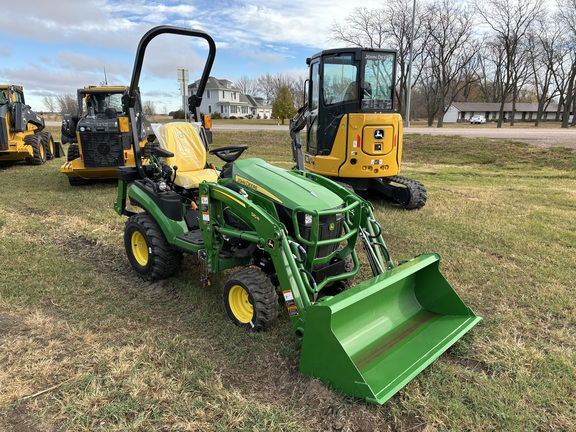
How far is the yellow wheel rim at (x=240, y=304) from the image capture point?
3287mm

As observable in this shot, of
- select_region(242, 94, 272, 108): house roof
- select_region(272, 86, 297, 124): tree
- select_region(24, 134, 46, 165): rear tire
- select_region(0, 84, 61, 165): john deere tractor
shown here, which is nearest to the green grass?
select_region(0, 84, 61, 165): john deere tractor

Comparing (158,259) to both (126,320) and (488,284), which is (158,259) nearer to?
(126,320)

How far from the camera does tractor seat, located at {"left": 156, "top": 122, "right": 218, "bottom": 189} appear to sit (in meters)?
4.53

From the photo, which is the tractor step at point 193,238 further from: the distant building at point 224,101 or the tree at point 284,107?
the distant building at point 224,101

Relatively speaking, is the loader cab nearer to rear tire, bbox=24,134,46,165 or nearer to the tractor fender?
the tractor fender

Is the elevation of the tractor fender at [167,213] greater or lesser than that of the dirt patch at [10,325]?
greater

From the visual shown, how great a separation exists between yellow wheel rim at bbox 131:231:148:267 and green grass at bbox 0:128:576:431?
0.24m

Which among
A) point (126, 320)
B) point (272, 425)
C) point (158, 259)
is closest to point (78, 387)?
point (126, 320)

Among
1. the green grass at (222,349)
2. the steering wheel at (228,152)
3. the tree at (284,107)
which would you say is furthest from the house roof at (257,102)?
the steering wheel at (228,152)

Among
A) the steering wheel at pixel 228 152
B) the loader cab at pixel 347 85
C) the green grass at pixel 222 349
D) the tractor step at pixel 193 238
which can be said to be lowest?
the green grass at pixel 222 349

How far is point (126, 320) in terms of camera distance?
3.53 meters

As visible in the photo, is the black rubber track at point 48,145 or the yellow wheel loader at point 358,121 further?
the black rubber track at point 48,145

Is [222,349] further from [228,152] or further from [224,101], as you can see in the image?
[224,101]

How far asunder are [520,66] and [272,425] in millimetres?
46459
